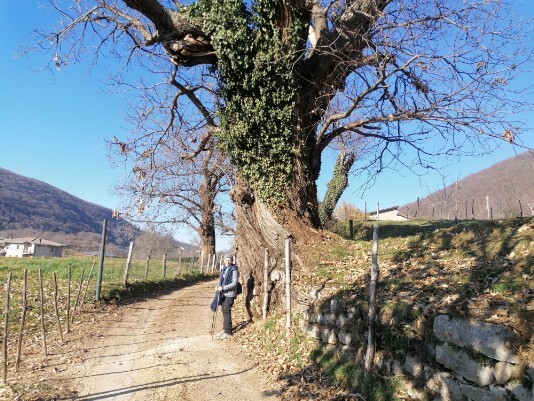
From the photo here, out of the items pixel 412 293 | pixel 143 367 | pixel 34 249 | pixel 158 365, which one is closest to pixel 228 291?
pixel 158 365

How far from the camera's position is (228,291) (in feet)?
32.8

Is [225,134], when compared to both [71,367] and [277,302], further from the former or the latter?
[71,367]

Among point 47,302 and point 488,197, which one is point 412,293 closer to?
point 47,302

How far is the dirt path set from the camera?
20.6 feet

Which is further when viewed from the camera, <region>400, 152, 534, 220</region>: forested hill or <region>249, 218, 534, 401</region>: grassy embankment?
<region>400, 152, 534, 220</region>: forested hill

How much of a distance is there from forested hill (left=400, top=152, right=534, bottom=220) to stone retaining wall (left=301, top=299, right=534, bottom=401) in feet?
14.3

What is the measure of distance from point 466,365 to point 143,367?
17.6 feet

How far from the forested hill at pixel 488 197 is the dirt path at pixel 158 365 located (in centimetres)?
651

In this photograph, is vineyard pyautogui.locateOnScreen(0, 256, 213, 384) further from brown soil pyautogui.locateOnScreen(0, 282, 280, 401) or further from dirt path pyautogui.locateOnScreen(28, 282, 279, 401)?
dirt path pyautogui.locateOnScreen(28, 282, 279, 401)

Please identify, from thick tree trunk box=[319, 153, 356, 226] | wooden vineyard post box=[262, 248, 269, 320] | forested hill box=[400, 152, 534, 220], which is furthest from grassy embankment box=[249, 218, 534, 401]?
thick tree trunk box=[319, 153, 356, 226]

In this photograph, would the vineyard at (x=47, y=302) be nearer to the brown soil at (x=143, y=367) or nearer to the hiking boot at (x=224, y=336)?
the brown soil at (x=143, y=367)

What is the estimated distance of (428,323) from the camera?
509 cm

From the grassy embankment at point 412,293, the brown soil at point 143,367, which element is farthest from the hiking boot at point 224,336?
the grassy embankment at point 412,293

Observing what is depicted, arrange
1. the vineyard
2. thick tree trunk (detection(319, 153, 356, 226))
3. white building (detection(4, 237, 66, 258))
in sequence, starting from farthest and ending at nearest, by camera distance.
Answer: white building (detection(4, 237, 66, 258)) < thick tree trunk (detection(319, 153, 356, 226)) < the vineyard
